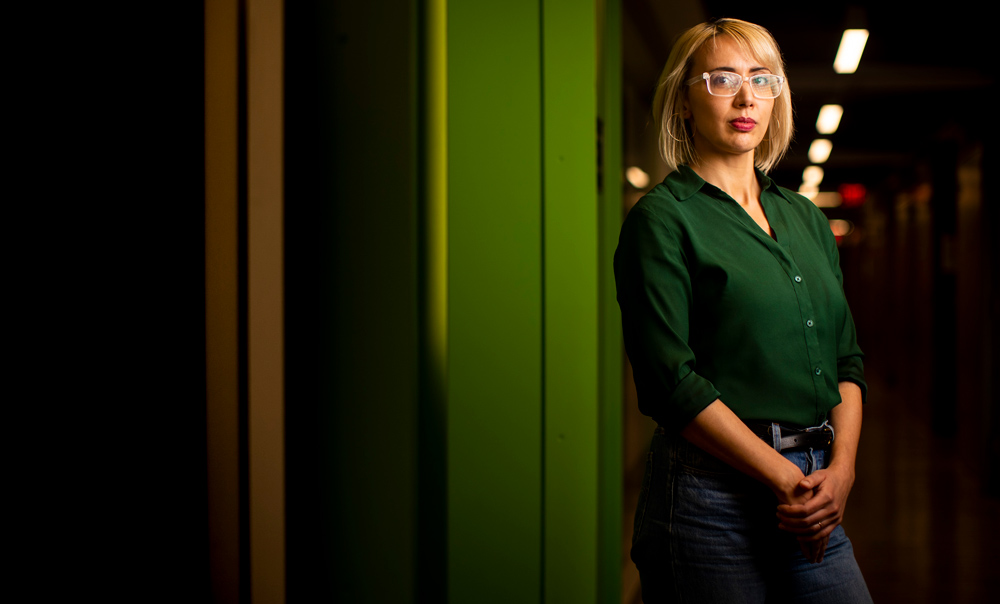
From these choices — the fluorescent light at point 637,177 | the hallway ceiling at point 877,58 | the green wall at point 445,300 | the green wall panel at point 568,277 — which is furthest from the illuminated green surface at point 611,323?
the fluorescent light at point 637,177

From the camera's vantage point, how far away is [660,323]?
948 millimetres

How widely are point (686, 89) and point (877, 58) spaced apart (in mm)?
5453

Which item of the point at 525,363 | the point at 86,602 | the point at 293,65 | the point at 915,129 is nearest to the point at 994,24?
the point at 915,129

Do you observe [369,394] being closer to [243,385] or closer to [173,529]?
[243,385]

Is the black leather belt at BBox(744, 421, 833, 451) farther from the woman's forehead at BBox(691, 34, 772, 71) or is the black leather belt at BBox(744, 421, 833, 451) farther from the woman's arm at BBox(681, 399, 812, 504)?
the woman's forehead at BBox(691, 34, 772, 71)

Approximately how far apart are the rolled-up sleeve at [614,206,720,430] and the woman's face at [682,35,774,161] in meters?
0.19

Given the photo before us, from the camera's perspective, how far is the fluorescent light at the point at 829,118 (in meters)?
6.38

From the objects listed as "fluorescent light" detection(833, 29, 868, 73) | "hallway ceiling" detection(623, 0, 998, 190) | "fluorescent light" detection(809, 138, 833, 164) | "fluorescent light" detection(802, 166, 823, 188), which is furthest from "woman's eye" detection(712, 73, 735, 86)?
"fluorescent light" detection(802, 166, 823, 188)

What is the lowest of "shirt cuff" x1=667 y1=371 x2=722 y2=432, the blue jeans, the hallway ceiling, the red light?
the blue jeans

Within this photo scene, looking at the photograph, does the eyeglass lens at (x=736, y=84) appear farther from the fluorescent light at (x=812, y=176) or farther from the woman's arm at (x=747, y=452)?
the fluorescent light at (x=812, y=176)

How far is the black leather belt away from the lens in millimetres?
972

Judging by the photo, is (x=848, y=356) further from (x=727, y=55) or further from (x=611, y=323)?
(x=611, y=323)

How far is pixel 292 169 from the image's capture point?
126 cm

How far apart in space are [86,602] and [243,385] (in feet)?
1.28
